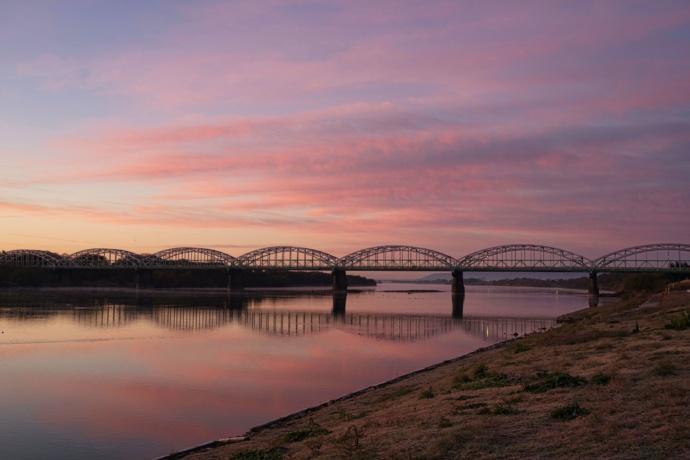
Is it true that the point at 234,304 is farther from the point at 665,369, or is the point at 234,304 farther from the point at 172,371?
the point at 665,369

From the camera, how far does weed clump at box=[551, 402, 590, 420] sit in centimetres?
1375

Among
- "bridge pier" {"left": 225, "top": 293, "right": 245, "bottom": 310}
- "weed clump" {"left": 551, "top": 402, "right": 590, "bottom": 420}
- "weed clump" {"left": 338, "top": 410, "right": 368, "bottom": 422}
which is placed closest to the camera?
"weed clump" {"left": 551, "top": 402, "right": 590, "bottom": 420}

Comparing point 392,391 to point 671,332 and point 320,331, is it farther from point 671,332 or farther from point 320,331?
point 320,331

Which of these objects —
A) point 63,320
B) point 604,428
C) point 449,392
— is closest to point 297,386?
point 449,392

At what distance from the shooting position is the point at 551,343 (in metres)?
31.5

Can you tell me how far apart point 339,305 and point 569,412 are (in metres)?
104

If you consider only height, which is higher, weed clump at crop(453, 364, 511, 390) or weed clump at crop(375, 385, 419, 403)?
weed clump at crop(453, 364, 511, 390)

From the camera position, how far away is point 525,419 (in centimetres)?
1400

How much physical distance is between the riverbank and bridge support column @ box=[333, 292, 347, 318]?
65.4 metres

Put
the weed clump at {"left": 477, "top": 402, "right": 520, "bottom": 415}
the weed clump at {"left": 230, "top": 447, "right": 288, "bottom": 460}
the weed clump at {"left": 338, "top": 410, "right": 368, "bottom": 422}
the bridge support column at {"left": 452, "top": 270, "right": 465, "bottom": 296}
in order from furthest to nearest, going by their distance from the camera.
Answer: the bridge support column at {"left": 452, "top": 270, "right": 465, "bottom": 296}, the weed clump at {"left": 338, "top": 410, "right": 368, "bottom": 422}, the weed clump at {"left": 477, "top": 402, "right": 520, "bottom": 415}, the weed clump at {"left": 230, "top": 447, "right": 288, "bottom": 460}

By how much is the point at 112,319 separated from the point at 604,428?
66.4 meters

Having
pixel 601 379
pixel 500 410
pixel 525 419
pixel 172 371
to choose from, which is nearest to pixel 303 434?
pixel 500 410

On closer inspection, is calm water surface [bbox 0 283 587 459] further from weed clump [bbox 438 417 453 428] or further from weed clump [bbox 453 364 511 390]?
weed clump [bbox 438 417 453 428]

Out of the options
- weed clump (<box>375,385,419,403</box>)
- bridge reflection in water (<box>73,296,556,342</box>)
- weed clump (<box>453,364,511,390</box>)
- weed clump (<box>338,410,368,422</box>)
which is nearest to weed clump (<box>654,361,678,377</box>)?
weed clump (<box>453,364,511,390</box>)
